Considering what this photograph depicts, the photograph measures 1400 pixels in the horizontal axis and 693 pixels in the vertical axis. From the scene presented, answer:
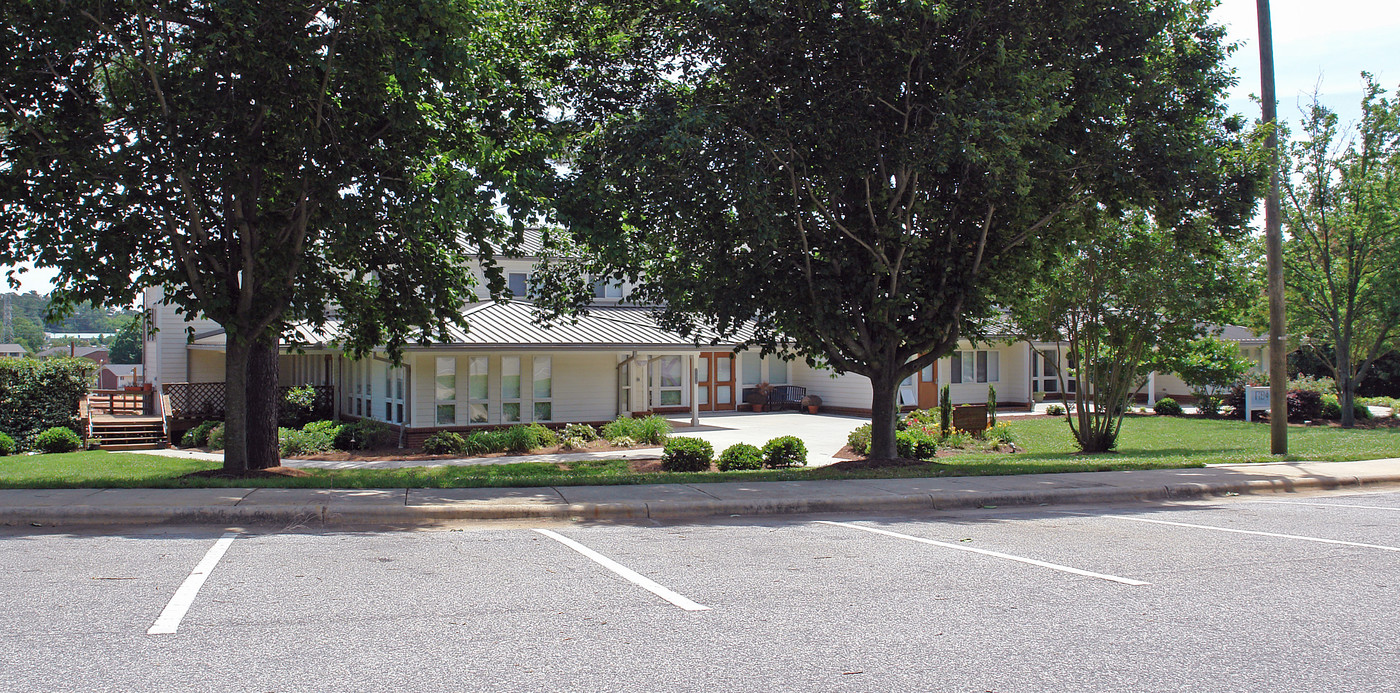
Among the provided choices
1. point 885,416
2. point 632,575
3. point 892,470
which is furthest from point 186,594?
point 885,416

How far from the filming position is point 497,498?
10.5 meters

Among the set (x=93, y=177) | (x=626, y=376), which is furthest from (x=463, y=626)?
(x=626, y=376)

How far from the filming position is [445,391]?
23.9 m

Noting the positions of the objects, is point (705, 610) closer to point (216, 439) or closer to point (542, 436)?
point (542, 436)

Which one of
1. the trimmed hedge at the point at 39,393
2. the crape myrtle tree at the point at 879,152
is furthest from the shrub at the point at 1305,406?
the trimmed hedge at the point at 39,393

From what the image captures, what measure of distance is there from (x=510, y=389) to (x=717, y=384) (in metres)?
12.5

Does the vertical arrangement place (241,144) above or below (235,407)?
above

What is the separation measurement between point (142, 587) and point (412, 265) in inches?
371

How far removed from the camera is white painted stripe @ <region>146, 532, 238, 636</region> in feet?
17.4

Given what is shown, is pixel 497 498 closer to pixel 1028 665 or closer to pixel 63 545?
pixel 63 545

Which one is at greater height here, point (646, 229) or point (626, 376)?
point (646, 229)

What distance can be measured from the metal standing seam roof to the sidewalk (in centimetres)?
1067

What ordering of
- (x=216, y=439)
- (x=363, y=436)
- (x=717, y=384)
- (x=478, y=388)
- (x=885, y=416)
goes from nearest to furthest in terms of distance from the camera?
(x=885, y=416) < (x=363, y=436) < (x=216, y=439) < (x=478, y=388) < (x=717, y=384)

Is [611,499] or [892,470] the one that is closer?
[611,499]
